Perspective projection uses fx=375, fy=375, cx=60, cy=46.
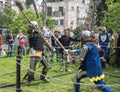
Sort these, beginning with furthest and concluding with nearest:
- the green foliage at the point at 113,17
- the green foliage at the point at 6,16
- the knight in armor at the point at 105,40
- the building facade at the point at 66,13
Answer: the building facade at the point at 66,13 → the green foliage at the point at 6,16 → the green foliage at the point at 113,17 → the knight in armor at the point at 105,40

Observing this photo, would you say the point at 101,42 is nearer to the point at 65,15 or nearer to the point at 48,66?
the point at 48,66

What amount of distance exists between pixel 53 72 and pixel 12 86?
11.1ft

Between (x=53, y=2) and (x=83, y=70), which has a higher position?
(x=53, y=2)

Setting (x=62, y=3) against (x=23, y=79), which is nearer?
(x=23, y=79)

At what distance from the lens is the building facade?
212 feet

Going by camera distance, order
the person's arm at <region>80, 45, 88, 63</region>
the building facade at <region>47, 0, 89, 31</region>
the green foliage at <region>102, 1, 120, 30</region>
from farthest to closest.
A: 1. the building facade at <region>47, 0, 89, 31</region>
2. the green foliage at <region>102, 1, 120, 30</region>
3. the person's arm at <region>80, 45, 88, 63</region>

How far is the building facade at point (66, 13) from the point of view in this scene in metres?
64.8

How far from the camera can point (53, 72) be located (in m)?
13.6

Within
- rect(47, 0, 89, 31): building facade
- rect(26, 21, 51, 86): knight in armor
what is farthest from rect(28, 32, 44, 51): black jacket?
rect(47, 0, 89, 31): building facade

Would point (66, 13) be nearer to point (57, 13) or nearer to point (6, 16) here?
point (57, 13)

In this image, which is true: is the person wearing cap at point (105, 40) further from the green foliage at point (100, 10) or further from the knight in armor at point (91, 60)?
the green foliage at point (100, 10)

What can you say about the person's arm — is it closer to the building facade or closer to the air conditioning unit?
the building facade

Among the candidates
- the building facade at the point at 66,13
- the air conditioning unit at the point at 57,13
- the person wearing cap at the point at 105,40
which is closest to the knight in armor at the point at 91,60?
the person wearing cap at the point at 105,40

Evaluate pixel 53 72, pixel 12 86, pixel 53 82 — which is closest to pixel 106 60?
pixel 53 72
